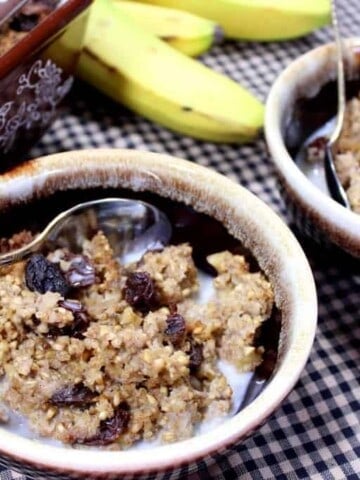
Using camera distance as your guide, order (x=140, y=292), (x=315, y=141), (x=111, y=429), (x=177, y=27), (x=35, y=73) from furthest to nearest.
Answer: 1. (x=177, y=27)
2. (x=315, y=141)
3. (x=35, y=73)
4. (x=140, y=292)
5. (x=111, y=429)

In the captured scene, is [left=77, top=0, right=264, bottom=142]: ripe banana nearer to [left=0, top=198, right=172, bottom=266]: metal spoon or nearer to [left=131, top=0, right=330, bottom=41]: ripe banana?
[left=131, top=0, right=330, bottom=41]: ripe banana

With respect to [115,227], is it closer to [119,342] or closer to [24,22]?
[119,342]

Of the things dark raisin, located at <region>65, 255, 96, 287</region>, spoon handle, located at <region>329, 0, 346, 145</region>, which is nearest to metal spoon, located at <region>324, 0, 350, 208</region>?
spoon handle, located at <region>329, 0, 346, 145</region>

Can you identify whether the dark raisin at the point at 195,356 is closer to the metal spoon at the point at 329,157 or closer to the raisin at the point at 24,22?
the metal spoon at the point at 329,157

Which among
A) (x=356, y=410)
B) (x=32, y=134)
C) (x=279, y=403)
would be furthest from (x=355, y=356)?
(x=32, y=134)

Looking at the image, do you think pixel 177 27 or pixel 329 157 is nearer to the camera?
pixel 329 157

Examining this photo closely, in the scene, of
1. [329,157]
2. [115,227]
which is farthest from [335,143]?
[115,227]

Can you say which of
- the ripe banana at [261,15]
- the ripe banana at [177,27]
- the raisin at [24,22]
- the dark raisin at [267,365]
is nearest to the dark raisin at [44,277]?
the dark raisin at [267,365]
